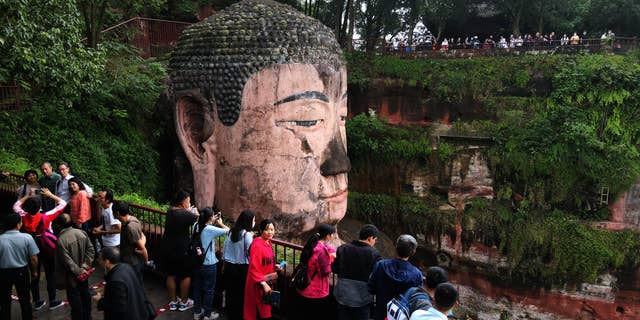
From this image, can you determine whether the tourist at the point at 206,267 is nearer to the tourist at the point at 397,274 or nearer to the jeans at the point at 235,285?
the jeans at the point at 235,285

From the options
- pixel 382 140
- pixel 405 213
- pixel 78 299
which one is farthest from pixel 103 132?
pixel 405 213

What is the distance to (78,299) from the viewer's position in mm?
4719

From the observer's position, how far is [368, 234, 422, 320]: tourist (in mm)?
3947

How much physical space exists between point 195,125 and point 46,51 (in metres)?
2.41

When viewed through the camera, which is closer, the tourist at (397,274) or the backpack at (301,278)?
the tourist at (397,274)

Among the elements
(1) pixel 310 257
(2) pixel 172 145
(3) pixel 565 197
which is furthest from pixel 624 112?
(1) pixel 310 257

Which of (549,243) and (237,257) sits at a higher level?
(237,257)

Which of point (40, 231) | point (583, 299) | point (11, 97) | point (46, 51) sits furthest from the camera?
point (583, 299)

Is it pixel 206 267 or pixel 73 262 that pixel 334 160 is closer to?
pixel 206 267

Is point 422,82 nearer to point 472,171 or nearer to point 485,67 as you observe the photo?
point 485,67

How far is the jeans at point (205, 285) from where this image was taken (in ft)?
16.8

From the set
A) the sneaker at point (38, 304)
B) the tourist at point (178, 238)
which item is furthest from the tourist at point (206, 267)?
the sneaker at point (38, 304)

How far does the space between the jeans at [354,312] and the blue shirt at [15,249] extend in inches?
118

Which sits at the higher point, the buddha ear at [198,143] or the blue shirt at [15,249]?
the buddha ear at [198,143]
